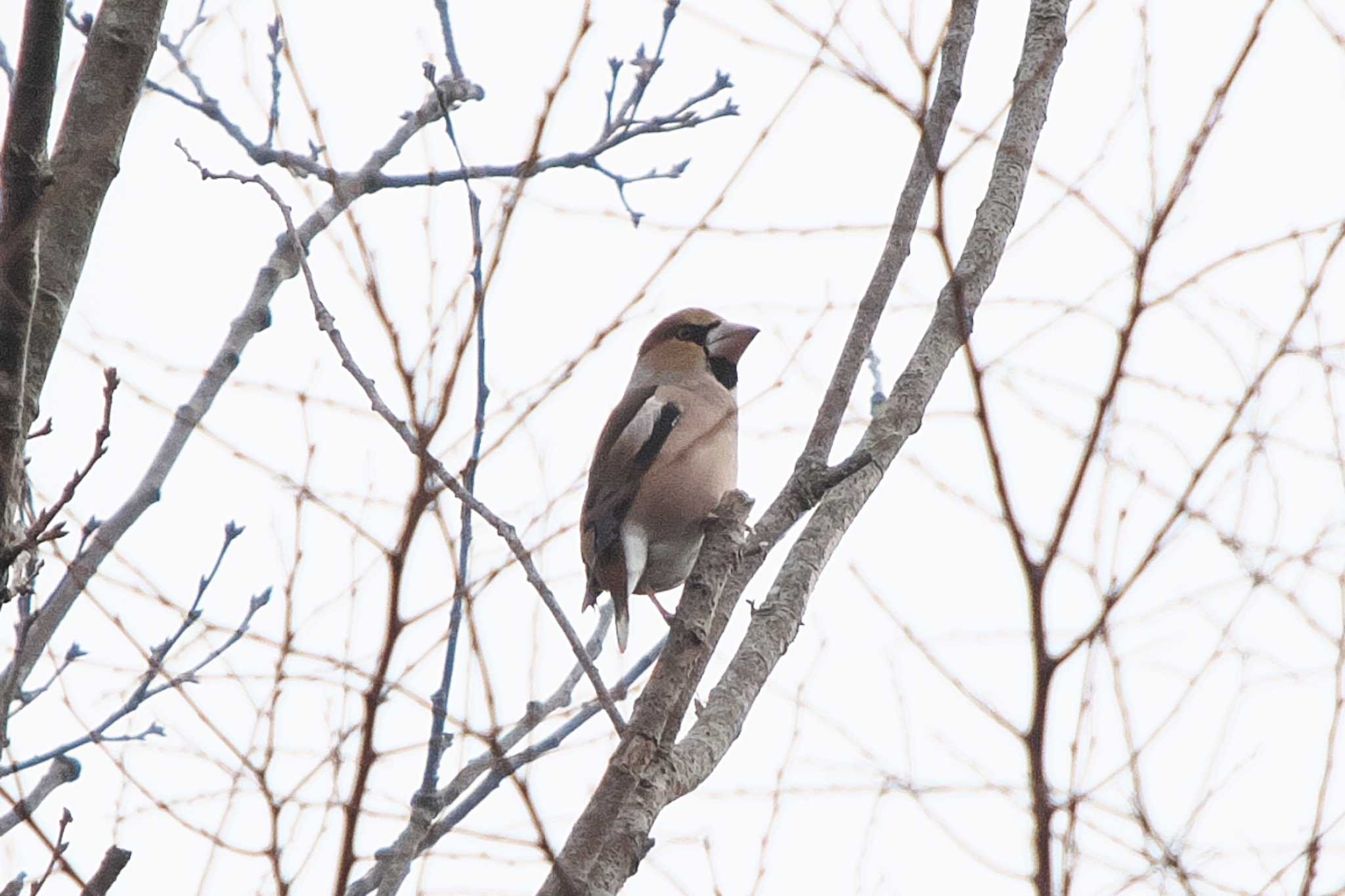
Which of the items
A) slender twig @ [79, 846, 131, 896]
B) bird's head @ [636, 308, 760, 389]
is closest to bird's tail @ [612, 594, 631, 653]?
bird's head @ [636, 308, 760, 389]

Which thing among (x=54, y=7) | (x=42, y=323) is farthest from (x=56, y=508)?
(x=54, y=7)

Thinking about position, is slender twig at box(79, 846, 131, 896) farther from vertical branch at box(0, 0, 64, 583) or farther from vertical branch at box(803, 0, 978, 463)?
vertical branch at box(803, 0, 978, 463)

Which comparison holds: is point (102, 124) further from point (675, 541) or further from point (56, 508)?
point (675, 541)

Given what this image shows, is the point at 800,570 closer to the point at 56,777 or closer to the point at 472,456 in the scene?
the point at 472,456

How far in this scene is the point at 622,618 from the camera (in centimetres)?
545

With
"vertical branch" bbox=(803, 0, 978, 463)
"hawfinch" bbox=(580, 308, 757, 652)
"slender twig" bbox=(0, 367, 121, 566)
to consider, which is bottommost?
"slender twig" bbox=(0, 367, 121, 566)

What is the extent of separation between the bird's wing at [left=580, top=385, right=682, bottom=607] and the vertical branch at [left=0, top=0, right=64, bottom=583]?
336cm

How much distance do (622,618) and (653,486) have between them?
19.2 inches

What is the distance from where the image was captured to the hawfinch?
5441 millimetres

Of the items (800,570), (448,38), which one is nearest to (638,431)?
(800,570)

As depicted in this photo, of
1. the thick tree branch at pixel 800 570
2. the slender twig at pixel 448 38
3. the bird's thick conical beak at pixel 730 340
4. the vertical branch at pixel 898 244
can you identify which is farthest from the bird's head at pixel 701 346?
the slender twig at pixel 448 38

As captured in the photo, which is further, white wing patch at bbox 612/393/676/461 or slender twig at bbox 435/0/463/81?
white wing patch at bbox 612/393/676/461

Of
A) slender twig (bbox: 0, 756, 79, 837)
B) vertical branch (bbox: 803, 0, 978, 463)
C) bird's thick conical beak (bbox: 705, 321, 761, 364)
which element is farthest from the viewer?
bird's thick conical beak (bbox: 705, 321, 761, 364)

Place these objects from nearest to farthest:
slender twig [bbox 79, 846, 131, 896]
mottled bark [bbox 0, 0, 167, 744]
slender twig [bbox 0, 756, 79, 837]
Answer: slender twig [bbox 79, 846, 131, 896] → mottled bark [bbox 0, 0, 167, 744] → slender twig [bbox 0, 756, 79, 837]
